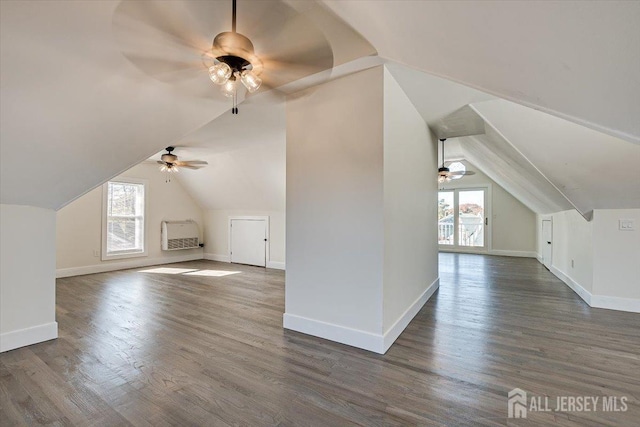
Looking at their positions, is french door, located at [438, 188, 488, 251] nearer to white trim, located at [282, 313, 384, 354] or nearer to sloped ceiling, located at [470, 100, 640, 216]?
sloped ceiling, located at [470, 100, 640, 216]

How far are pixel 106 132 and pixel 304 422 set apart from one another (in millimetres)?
2411

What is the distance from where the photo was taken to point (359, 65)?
2322 mm

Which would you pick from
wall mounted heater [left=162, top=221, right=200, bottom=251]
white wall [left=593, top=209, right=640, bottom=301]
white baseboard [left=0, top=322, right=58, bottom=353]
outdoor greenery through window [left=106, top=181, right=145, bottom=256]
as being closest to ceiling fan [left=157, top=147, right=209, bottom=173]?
outdoor greenery through window [left=106, top=181, right=145, bottom=256]

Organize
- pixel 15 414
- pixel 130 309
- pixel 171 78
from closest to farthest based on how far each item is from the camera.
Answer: pixel 15 414
pixel 171 78
pixel 130 309

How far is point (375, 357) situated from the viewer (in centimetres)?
228

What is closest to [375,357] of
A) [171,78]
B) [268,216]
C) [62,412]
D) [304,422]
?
[304,422]

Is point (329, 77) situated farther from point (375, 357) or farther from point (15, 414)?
point (15, 414)

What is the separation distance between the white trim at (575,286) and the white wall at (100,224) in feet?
25.3

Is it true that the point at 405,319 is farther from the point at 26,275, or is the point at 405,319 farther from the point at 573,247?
the point at 26,275

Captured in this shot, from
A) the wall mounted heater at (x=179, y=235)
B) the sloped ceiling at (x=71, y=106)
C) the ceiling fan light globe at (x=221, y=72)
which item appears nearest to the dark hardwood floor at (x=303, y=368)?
the sloped ceiling at (x=71, y=106)

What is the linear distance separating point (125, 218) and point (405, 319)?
6257mm

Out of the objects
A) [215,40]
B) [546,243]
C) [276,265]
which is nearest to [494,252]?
[546,243]

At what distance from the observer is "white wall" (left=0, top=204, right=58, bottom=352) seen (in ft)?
7.91

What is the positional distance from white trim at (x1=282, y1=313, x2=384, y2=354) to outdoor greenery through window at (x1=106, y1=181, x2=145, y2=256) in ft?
17.1
